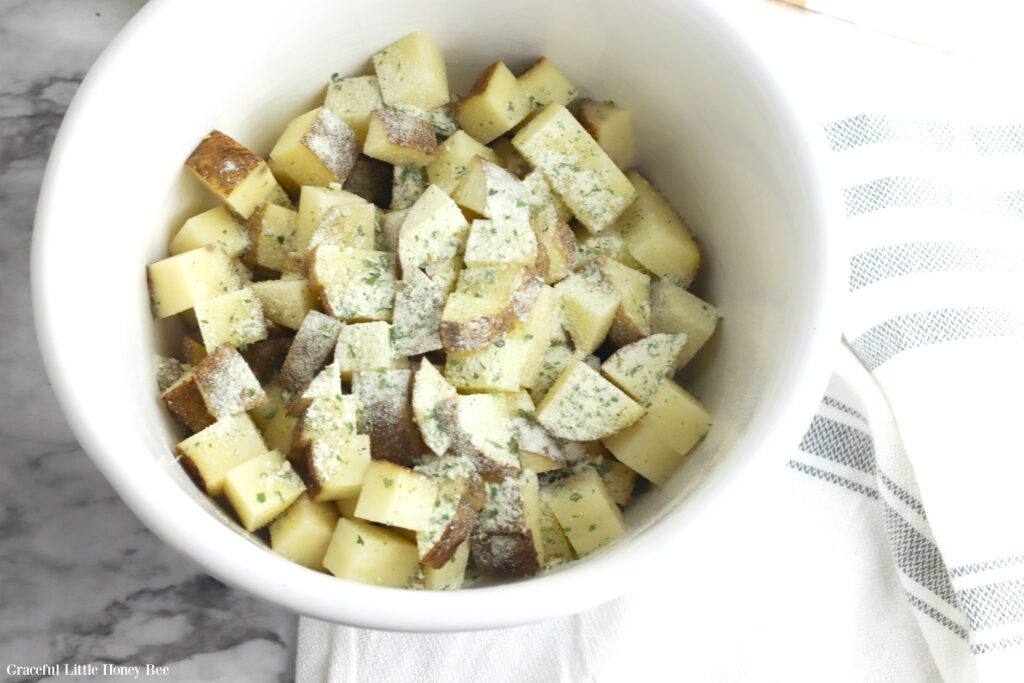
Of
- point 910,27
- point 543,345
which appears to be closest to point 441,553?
point 543,345

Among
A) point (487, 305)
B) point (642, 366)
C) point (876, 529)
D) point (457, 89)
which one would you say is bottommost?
point (876, 529)

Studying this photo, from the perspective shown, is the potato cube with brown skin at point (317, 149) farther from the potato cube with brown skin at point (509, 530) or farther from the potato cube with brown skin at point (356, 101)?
the potato cube with brown skin at point (509, 530)

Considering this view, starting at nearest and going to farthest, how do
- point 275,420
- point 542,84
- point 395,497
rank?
point 395,497 → point 275,420 → point 542,84

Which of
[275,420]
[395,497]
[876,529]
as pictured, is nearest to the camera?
[395,497]

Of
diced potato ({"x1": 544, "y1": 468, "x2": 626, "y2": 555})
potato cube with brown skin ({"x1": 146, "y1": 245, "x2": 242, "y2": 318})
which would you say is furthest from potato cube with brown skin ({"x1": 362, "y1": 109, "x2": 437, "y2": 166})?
diced potato ({"x1": 544, "y1": 468, "x2": 626, "y2": 555})

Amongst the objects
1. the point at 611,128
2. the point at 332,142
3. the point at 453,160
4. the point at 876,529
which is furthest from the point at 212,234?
the point at 876,529

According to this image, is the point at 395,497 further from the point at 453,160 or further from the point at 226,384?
the point at 453,160
